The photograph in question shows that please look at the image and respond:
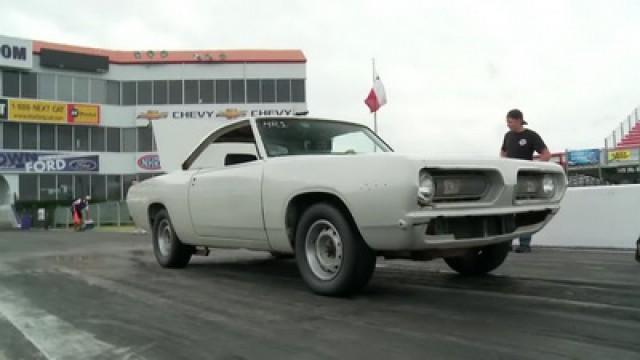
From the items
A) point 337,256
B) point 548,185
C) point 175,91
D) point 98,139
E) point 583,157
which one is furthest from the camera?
point 583,157

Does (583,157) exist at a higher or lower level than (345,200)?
higher

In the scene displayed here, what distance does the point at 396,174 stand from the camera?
4.16m

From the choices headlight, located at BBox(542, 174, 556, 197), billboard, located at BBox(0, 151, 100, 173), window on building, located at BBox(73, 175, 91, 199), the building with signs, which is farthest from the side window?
window on building, located at BBox(73, 175, 91, 199)

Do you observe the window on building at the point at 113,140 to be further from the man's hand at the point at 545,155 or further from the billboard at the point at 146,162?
the man's hand at the point at 545,155

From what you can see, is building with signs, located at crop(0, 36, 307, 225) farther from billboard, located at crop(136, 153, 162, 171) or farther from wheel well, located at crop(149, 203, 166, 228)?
wheel well, located at crop(149, 203, 166, 228)

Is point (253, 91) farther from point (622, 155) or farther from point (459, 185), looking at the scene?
point (459, 185)

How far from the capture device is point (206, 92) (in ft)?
142

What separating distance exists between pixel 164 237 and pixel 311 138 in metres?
2.70

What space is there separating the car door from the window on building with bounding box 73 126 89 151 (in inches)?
1486

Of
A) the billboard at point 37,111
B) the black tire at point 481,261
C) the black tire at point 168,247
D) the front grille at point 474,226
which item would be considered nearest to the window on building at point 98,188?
the billboard at point 37,111

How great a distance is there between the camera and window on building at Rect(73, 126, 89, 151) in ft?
135

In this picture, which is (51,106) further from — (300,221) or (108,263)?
(300,221)

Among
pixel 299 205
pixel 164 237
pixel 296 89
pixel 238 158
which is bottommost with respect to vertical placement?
pixel 164 237

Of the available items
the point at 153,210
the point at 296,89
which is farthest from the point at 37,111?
the point at 153,210
